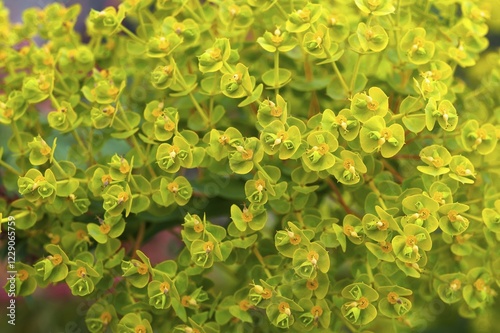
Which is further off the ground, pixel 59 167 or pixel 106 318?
pixel 59 167

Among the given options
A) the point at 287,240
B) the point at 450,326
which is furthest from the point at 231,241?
the point at 450,326

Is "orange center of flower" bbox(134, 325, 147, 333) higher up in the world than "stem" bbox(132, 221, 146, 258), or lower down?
higher up

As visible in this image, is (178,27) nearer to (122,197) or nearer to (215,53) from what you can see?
(215,53)

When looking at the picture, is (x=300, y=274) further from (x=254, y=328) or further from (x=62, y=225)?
(x=62, y=225)

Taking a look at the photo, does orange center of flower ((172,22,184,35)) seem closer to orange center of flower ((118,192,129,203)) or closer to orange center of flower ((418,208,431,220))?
orange center of flower ((118,192,129,203))

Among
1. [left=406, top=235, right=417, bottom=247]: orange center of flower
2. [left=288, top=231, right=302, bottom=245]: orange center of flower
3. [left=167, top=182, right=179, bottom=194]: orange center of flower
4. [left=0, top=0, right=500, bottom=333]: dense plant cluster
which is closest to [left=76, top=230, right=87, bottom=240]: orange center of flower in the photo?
[left=0, top=0, right=500, bottom=333]: dense plant cluster

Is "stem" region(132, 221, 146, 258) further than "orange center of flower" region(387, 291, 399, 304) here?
Yes

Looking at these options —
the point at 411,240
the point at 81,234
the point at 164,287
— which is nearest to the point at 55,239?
the point at 81,234

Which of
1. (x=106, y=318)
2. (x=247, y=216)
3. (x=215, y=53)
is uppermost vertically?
(x=215, y=53)
